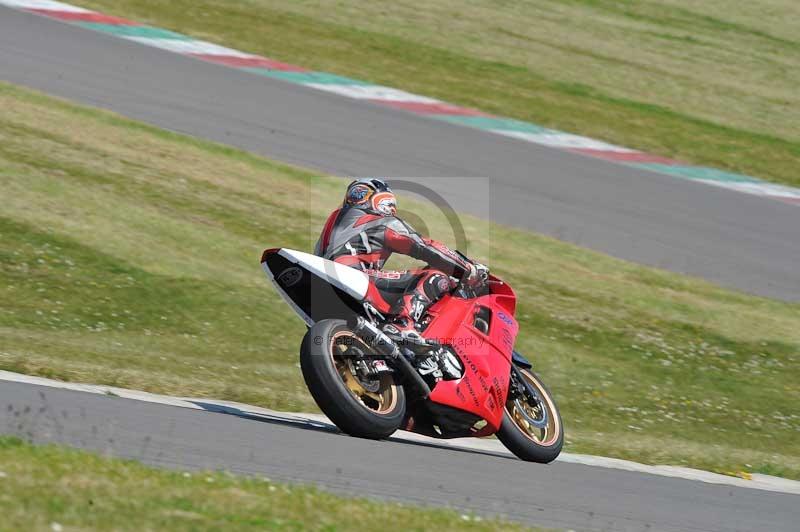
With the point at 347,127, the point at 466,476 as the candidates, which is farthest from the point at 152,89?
the point at 466,476

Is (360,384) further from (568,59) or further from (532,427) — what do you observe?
(568,59)

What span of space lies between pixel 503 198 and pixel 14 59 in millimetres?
7895

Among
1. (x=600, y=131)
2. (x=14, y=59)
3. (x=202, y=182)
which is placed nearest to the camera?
(x=202, y=182)

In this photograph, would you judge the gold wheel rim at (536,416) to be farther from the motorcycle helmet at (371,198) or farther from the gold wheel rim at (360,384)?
the motorcycle helmet at (371,198)

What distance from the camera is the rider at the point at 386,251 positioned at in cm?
803

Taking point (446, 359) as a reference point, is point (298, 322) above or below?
below

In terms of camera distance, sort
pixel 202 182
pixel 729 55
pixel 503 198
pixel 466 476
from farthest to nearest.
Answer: pixel 729 55, pixel 503 198, pixel 202 182, pixel 466 476

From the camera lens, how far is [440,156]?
18.2 metres

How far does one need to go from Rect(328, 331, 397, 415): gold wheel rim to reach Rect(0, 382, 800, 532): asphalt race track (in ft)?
0.85

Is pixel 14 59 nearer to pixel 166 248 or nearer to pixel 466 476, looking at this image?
pixel 166 248

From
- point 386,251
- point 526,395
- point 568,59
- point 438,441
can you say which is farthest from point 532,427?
point 568,59

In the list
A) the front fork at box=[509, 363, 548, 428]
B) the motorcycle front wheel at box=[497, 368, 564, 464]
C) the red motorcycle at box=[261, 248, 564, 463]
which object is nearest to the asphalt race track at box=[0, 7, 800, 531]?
the motorcycle front wheel at box=[497, 368, 564, 464]

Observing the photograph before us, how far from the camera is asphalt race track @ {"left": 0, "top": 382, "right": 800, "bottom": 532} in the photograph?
631 cm

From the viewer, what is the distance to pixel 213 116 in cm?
1812
